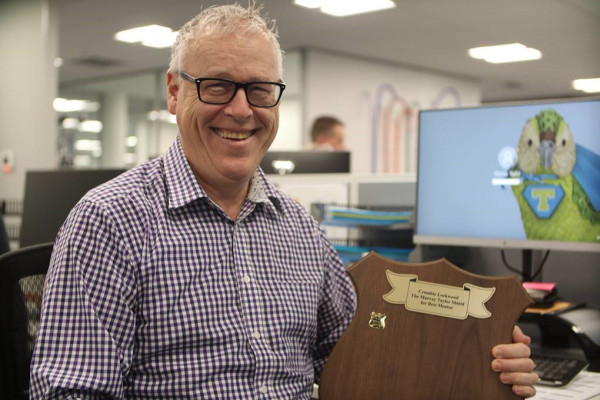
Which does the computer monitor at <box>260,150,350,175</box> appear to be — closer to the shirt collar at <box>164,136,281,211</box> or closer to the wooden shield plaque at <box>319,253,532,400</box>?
the shirt collar at <box>164,136,281,211</box>

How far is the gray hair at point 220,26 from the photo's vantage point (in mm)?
1182

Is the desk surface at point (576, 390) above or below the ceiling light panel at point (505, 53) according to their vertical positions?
below

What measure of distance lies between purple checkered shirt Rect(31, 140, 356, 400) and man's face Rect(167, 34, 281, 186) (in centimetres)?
4

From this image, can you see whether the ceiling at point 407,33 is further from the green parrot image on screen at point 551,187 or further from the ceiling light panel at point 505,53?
the green parrot image on screen at point 551,187

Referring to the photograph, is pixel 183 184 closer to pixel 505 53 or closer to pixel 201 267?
pixel 201 267

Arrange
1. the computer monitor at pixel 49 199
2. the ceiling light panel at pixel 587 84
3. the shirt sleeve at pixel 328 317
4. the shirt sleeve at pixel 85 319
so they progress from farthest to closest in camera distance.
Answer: the ceiling light panel at pixel 587 84
the computer monitor at pixel 49 199
the shirt sleeve at pixel 328 317
the shirt sleeve at pixel 85 319

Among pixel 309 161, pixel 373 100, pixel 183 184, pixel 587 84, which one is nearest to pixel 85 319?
pixel 183 184

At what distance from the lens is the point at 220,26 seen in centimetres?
118

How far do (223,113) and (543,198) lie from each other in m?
0.92

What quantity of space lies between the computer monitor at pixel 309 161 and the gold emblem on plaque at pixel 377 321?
1.80m

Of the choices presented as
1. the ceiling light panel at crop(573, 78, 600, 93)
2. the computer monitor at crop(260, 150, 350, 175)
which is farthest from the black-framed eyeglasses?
the ceiling light panel at crop(573, 78, 600, 93)

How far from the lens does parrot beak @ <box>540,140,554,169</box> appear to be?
173 centimetres

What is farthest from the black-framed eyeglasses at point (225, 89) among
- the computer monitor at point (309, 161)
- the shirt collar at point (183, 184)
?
the computer monitor at point (309, 161)

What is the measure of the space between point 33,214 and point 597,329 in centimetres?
152
